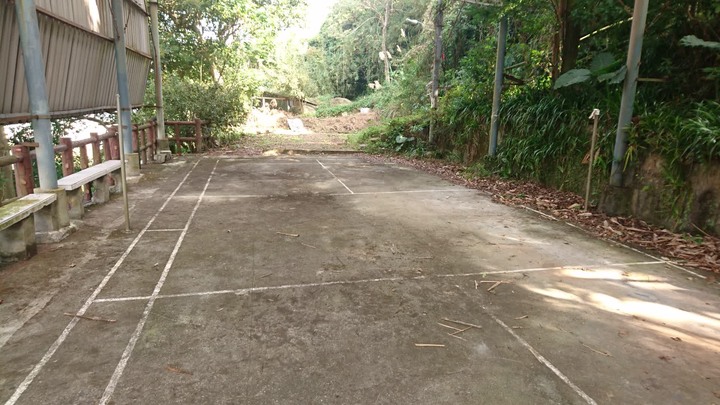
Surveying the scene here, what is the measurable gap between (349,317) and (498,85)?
735 centimetres

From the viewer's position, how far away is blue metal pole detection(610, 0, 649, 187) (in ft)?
17.8

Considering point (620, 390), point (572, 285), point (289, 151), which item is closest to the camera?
point (620, 390)

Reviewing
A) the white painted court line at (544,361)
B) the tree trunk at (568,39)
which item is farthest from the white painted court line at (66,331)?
the tree trunk at (568,39)

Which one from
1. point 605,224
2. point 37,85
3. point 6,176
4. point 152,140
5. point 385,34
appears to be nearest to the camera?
point 37,85

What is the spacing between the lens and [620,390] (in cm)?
234

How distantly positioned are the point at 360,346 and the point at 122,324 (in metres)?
1.65

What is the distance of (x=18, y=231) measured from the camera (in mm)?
3992

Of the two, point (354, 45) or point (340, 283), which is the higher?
point (354, 45)

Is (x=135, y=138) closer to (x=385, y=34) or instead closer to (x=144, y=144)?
(x=144, y=144)

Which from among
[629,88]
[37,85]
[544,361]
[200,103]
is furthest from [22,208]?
[200,103]

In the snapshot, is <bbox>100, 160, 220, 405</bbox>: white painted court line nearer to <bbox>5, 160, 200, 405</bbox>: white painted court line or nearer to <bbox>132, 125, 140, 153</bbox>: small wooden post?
<bbox>5, 160, 200, 405</bbox>: white painted court line

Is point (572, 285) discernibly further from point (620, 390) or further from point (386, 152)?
point (386, 152)

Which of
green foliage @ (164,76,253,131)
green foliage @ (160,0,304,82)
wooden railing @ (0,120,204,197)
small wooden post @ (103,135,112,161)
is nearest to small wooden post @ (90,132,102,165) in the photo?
wooden railing @ (0,120,204,197)

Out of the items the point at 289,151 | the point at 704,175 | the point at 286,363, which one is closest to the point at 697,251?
the point at 704,175
